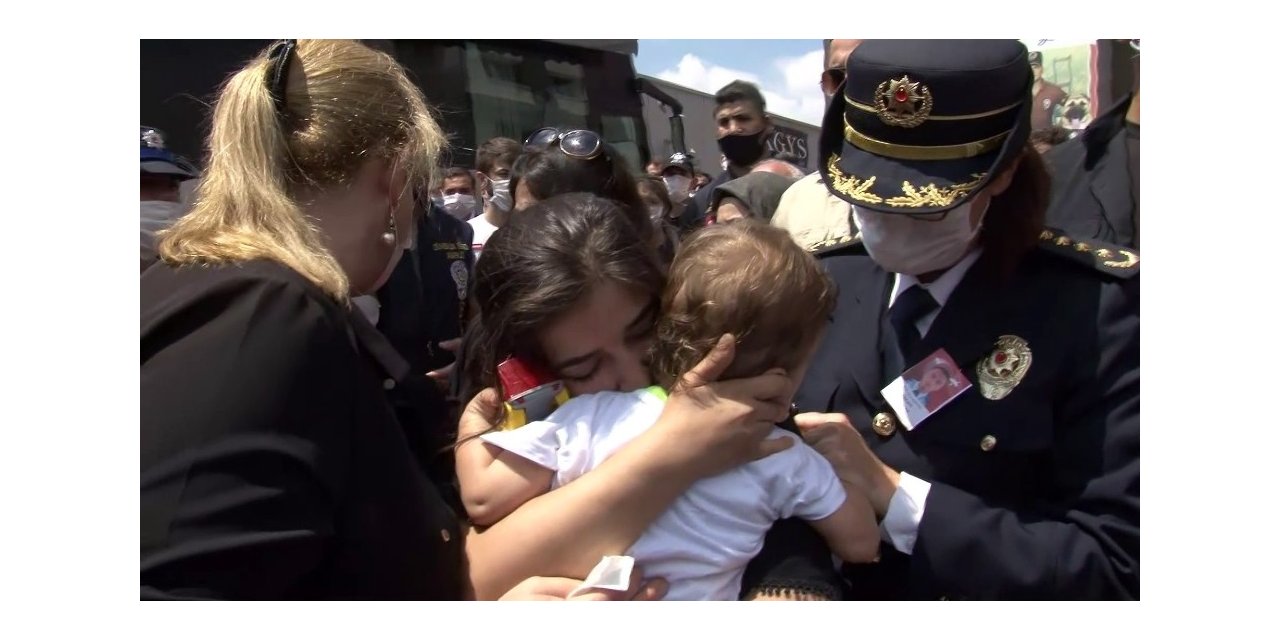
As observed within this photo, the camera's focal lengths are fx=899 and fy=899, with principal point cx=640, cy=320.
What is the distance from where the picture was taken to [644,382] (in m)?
1.61

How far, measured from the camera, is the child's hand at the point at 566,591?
1457mm

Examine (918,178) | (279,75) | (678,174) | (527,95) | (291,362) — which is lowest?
(291,362)

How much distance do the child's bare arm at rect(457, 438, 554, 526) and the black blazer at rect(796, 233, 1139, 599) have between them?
657mm

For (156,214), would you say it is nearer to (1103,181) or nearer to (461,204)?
(1103,181)

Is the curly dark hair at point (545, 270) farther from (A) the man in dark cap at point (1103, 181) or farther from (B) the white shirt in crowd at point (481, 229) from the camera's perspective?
(B) the white shirt in crowd at point (481, 229)

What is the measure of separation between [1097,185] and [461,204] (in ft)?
14.8

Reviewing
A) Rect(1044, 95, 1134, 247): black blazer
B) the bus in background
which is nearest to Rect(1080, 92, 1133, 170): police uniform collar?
Rect(1044, 95, 1134, 247): black blazer

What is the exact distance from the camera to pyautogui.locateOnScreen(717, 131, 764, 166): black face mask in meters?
4.82

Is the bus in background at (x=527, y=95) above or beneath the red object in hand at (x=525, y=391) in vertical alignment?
above

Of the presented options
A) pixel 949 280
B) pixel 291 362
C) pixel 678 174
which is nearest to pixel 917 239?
pixel 949 280

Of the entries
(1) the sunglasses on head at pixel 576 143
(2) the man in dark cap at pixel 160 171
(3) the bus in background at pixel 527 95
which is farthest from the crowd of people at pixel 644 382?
(3) the bus in background at pixel 527 95

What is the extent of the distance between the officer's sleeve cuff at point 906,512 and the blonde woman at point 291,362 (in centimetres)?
48

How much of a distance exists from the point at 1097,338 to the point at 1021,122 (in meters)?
0.41

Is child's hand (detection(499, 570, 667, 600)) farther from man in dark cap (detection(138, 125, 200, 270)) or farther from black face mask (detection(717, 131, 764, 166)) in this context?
black face mask (detection(717, 131, 764, 166))
